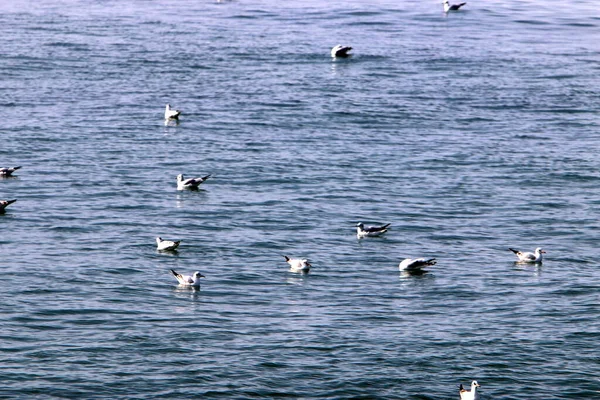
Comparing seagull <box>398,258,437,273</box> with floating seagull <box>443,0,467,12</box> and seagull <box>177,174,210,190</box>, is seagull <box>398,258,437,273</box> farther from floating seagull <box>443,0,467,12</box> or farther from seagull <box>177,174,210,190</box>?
floating seagull <box>443,0,467,12</box>

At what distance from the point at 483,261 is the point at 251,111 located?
28.1 m

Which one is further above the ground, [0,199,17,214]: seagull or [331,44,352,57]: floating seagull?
[331,44,352,57]: floating seagull

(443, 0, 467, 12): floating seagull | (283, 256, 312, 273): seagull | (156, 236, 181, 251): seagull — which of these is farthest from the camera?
(443, 0, 467, 12): floating seagull

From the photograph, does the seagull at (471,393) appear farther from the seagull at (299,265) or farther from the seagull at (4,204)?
the seagull at (4,204)

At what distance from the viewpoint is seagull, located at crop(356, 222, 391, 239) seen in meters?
52.2

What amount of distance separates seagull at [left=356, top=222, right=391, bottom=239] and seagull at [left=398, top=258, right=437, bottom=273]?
4.39m

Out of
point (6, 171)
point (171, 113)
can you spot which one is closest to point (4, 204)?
point (6, 171)

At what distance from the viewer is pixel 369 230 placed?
5228 cm

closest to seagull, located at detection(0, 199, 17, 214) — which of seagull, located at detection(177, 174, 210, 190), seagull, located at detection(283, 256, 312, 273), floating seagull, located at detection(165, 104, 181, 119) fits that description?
seagull, located at detection(177, 174, 210, 190)

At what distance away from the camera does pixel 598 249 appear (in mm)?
51562

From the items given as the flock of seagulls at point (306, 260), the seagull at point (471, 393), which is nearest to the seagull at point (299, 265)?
the flock of seagulls at point (306, 260)

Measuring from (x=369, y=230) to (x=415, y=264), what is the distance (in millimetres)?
5095

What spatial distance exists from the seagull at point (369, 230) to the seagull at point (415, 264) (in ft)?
14.4

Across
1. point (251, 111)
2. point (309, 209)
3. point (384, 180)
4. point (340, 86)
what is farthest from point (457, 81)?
point (309, 209)
